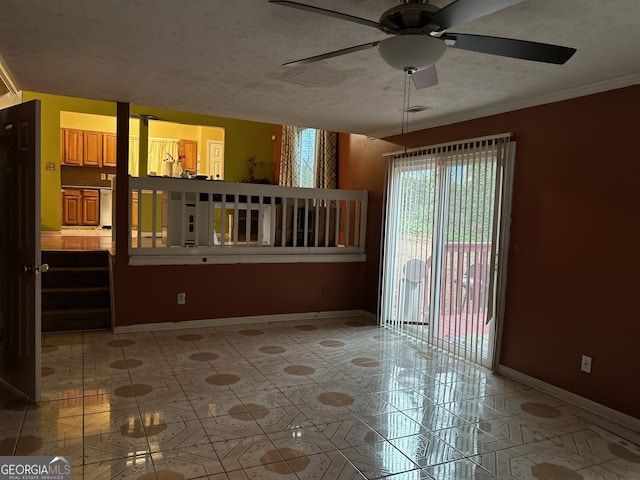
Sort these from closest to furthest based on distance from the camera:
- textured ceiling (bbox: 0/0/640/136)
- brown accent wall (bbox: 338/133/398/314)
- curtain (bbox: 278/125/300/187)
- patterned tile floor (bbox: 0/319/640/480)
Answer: textured ceiling (bbox: 0/0/640/136) < patterned tile floor (bbox: 0/319/640/480) < brown accent wall (bbox: 338/133/398/314) < curtain (bbox: 278/125/300/187)

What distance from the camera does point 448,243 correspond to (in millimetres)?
4500

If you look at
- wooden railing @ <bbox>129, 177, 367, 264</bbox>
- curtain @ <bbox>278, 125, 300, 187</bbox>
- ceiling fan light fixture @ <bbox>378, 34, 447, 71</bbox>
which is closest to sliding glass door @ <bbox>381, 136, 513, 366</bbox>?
wooden railing @ <bbox>129, 177, 367, 264</bbox>

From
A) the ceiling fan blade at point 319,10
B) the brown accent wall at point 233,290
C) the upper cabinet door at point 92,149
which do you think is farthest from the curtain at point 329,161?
the ceiling fan blade at point 319,10

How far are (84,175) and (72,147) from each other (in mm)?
561

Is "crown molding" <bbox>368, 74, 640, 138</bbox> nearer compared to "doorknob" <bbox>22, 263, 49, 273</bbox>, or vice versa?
"doorknob" <bbox>22, 263, 49, 273</bbox>

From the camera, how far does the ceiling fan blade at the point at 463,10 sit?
65.8 inches

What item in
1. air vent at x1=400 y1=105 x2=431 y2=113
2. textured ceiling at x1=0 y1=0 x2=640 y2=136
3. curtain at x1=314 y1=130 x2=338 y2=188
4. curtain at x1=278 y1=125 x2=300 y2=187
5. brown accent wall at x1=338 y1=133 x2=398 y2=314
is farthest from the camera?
curtain at x1=278 y1=125 x2=300 y2=187

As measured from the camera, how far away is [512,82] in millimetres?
3396

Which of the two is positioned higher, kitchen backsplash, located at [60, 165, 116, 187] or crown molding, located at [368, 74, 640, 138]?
crown molding, located at [368, 74, 640, 138]

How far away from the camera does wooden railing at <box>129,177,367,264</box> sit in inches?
194

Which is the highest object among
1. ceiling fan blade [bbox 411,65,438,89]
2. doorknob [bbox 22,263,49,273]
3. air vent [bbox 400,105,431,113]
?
air vent [bbox 400,105,431,113]

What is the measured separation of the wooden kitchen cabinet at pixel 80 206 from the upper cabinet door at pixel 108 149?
59 cm

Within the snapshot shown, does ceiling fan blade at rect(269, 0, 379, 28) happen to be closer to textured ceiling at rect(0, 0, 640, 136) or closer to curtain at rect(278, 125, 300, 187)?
textured ceiling at rect(0, 0, 640, 136)

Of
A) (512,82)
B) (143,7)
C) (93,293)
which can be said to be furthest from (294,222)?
(143,7)
